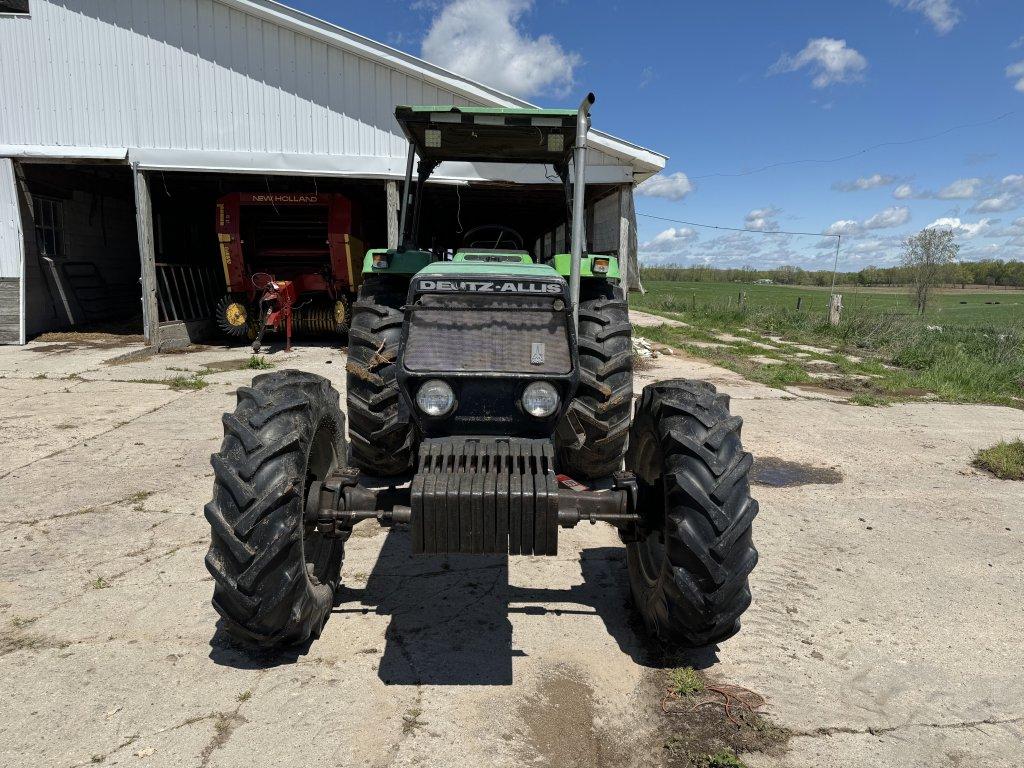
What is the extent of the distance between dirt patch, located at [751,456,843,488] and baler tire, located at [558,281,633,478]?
5.66 ft

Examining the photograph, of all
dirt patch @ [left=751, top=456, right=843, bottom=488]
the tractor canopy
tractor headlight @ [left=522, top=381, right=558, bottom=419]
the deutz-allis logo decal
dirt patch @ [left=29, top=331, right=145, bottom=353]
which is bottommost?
dirt patch @ [left=751, top=456, right=843, bottom=488]

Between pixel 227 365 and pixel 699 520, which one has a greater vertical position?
pixel 699 520

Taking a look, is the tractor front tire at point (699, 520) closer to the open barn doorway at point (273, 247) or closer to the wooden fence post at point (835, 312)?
the open barn doorway at point (273, 247)

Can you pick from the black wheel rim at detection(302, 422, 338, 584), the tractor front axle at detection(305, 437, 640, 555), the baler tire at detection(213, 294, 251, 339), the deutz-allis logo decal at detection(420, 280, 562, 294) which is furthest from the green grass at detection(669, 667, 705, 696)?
the baler tire at detection(213, 294, 251, 339)

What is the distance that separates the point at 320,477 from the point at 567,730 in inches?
61.6

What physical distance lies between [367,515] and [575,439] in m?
1.67

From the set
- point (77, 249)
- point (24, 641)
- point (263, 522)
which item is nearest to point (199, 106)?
point (77, 249)

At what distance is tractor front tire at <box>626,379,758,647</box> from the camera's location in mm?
2543

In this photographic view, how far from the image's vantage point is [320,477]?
10.4 ft

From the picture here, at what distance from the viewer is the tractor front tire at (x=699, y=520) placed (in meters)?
2.54

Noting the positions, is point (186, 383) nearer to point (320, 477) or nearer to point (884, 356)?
point (320, 477)

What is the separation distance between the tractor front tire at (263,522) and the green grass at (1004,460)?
18.6 ft

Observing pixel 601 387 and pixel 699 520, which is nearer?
pixel 699 520

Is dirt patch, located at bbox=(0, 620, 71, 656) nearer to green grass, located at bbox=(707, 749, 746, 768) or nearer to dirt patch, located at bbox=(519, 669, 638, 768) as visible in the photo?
dirt patch, located at bbox=(519, 669, 638, 768)
